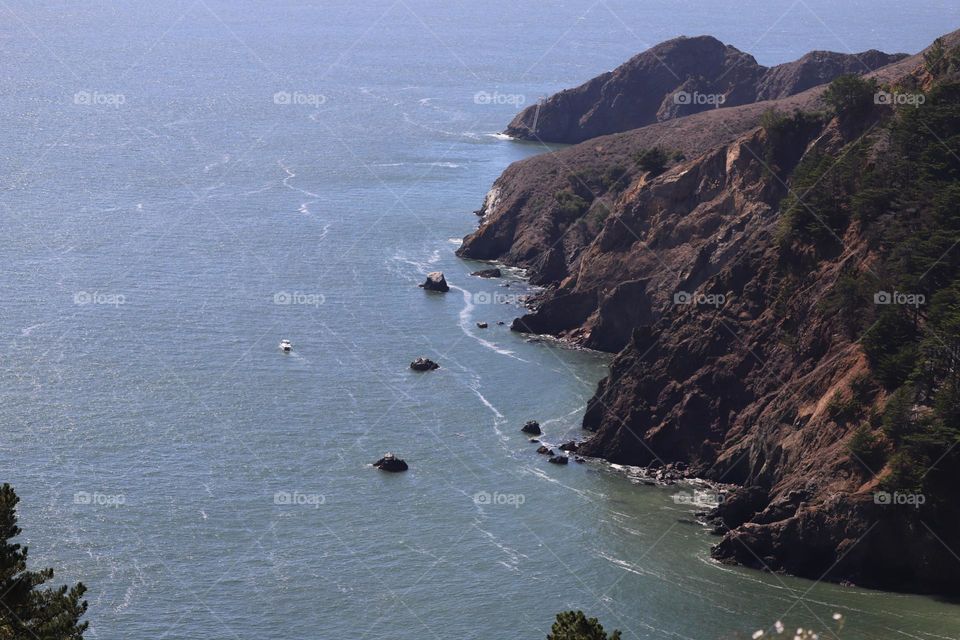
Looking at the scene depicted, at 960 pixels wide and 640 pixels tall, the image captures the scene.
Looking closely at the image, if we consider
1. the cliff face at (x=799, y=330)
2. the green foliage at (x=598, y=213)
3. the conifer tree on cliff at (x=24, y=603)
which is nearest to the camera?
the conifer tree on cliff at (x=24, y=603)

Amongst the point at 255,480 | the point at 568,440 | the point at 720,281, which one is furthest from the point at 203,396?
the point at 720,281

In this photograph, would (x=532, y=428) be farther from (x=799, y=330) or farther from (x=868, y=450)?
(x=868, y=450)

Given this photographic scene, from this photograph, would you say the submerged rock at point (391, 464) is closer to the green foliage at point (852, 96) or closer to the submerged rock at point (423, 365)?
the submerged rock at point (423, 365)

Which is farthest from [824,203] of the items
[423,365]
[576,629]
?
[576,629]

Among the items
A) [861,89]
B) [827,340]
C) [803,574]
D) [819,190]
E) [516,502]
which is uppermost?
[861,89]

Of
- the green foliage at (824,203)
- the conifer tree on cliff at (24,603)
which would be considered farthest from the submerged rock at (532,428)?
the conifer tree on cliff at (24,603)

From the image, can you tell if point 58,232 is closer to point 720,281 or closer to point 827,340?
point 720,281
